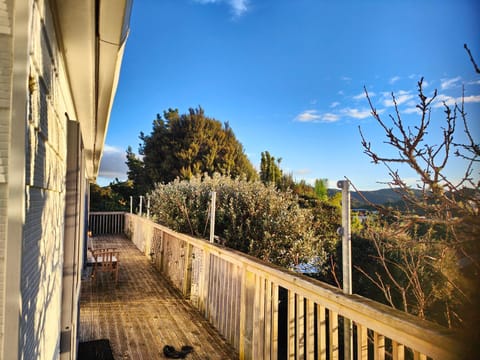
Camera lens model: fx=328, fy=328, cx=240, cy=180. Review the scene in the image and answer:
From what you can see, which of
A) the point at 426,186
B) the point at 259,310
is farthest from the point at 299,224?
the point at 426,186

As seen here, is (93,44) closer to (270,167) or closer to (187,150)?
(270,167)

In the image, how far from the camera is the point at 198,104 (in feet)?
70.0

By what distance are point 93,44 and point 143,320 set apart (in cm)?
357

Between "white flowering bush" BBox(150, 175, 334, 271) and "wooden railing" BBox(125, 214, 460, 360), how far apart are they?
20.3 inches

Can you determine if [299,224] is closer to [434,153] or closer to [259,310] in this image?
[259,310]

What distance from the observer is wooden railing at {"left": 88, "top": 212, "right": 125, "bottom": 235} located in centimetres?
1426

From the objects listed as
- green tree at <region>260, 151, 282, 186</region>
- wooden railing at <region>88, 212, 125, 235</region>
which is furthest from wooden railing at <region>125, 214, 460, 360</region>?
wooden railing at <region>88, 212, 125, 235</region>

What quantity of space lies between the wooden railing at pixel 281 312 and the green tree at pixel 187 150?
13891 mm

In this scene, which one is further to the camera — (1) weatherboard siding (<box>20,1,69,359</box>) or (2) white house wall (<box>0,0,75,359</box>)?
(1) weatherboard siding (<box>20,1,69,359</box>)

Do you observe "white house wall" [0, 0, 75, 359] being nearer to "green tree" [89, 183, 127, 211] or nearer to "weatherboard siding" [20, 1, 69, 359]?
"weatherboard siding" [20, 1, 69, 359]

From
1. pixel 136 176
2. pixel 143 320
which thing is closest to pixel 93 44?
pixel 143 320

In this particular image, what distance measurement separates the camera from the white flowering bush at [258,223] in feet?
17.9

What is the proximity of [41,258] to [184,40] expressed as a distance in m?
9.14

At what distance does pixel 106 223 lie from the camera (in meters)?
14.6
